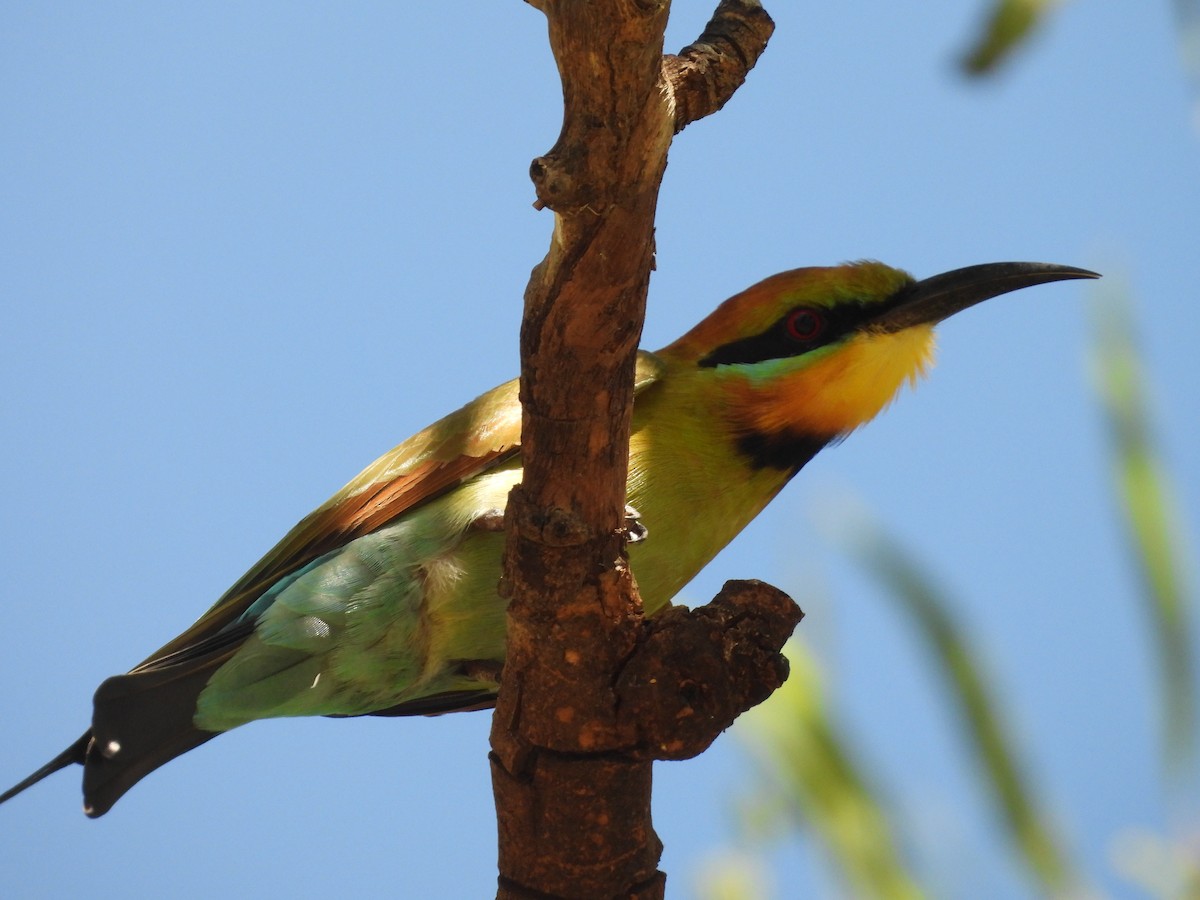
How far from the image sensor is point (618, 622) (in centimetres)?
239

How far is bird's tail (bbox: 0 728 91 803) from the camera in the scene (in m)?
2.61

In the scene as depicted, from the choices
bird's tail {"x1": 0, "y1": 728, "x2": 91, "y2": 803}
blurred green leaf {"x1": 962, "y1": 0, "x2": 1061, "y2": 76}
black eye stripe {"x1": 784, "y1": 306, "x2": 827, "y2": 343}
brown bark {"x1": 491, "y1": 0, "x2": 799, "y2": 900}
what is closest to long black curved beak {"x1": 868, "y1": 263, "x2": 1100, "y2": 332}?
black eye stripe {"x1": 784, "y1": 306, "x2": 827, "y2": 343}

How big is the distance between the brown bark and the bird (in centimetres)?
40

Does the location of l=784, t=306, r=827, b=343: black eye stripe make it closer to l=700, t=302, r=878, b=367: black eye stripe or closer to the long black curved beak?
l=700, t=302, r=878, b=367: black eye stripe

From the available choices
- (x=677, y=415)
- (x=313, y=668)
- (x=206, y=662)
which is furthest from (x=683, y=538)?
(x=206, y=662)

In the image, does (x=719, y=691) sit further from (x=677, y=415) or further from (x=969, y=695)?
(x=677, y=415)

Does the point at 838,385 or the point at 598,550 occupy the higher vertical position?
the point at 838,385

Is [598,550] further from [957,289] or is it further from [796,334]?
Answer: [957,289]

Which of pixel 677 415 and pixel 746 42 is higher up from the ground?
pixel 746 42

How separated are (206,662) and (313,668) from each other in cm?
23

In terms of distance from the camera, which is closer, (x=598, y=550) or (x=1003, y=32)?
(x=598, y=550)

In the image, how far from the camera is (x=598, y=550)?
2309 millimetres

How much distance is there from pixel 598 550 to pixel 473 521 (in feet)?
2.28

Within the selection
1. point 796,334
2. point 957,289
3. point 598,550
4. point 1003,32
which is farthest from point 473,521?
point 1003,32
